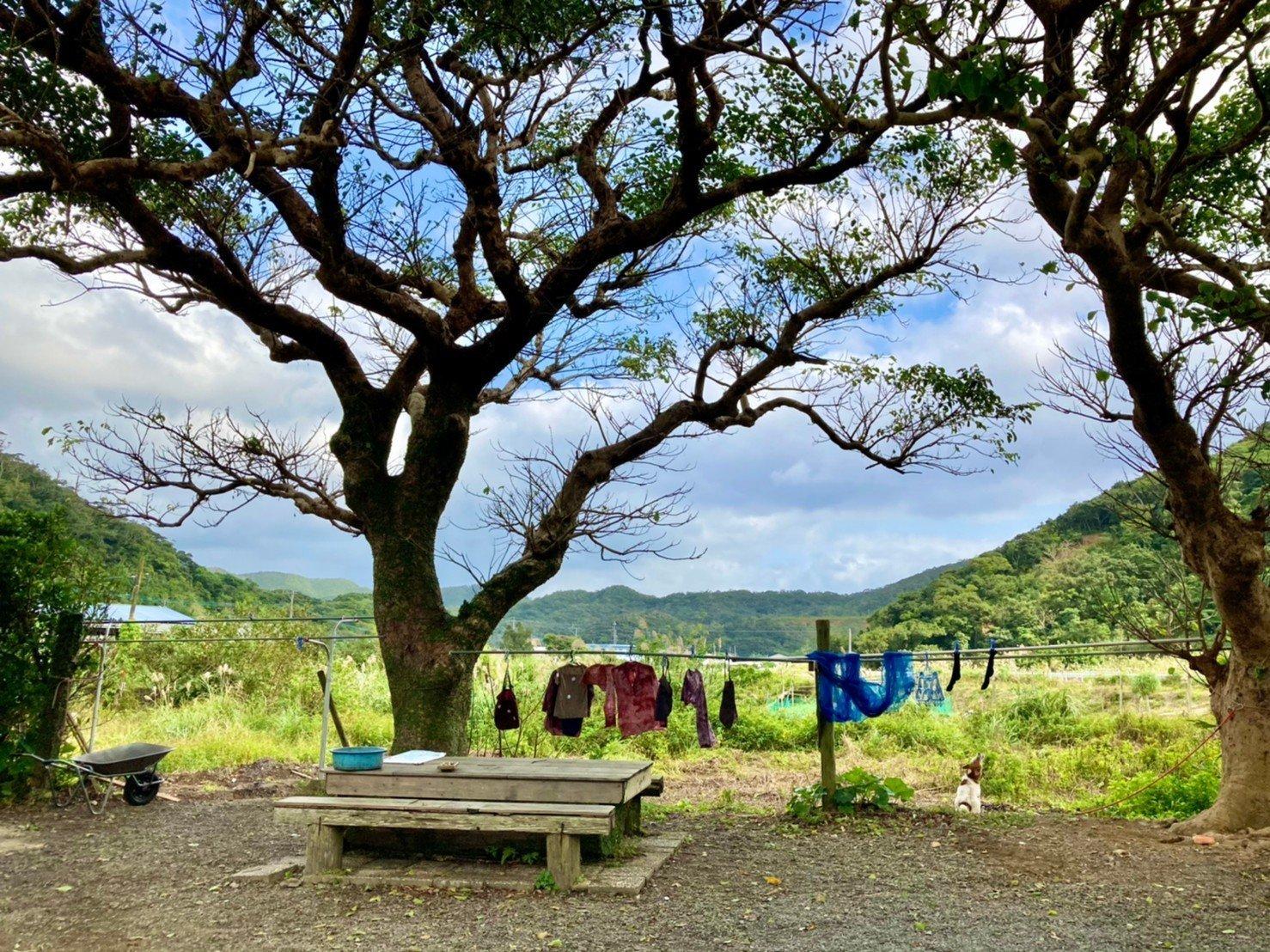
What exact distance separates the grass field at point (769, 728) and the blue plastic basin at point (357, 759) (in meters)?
2.99

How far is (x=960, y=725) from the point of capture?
12898 millimetres

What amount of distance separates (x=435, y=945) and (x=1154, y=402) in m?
5.49

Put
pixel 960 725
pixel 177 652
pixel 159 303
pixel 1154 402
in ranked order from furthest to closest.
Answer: pixel 177 652 < pixel 960 725 < pixel 159 303 < pixel 1154 402

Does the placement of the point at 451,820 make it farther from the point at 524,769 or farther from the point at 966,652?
→ the point at 966,652

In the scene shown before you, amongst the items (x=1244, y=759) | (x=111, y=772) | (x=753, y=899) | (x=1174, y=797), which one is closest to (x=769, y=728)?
(x=1174, y=797)

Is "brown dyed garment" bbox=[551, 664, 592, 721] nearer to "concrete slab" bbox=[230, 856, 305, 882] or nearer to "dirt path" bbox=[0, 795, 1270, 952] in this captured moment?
"dirt path" bbox=[0, 795, 1270, 952]

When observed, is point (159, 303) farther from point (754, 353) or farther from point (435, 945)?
point (435, 945)

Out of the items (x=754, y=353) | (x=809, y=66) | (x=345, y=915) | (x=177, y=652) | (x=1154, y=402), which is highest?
(x=809, y=66)

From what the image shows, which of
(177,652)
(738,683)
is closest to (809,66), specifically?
(738,683)

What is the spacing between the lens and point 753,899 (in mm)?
5289

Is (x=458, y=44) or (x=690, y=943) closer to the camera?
(x=690, y=943)

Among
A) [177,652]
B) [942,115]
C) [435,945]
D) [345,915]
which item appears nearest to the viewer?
[435,945]

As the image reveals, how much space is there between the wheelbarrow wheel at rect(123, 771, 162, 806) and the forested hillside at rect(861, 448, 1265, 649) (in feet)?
32.4

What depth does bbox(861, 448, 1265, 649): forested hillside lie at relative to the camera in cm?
1354
